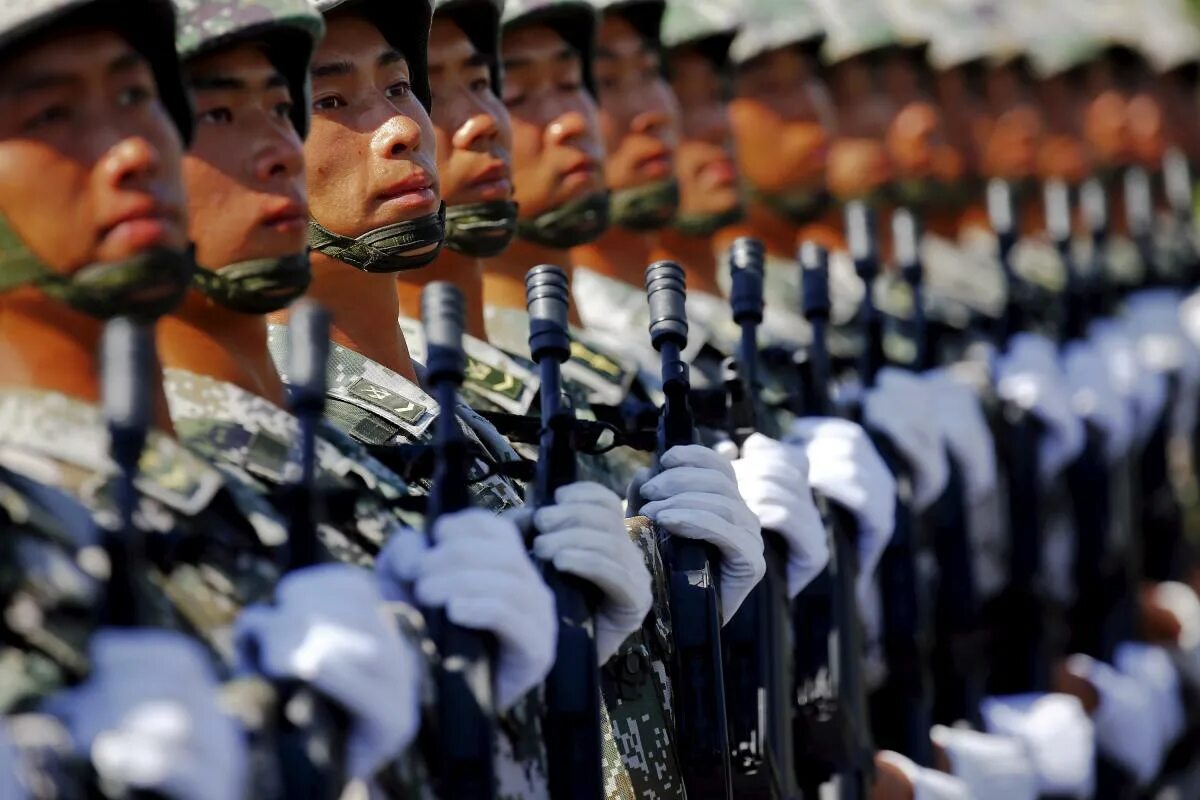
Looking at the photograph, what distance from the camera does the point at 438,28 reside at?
6.73 m

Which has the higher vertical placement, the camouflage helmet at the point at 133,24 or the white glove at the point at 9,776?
the camouflage helmet at the point at 133,24

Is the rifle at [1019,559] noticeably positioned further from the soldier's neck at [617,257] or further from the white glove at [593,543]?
the white glove at [593,543]

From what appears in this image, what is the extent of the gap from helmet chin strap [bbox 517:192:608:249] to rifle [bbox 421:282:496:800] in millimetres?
2785

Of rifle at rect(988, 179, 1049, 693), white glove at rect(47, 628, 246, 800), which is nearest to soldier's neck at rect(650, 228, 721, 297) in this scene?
rifle at rect(988, 179, 1049, 693)

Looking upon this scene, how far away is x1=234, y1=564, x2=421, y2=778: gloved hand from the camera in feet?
13.1

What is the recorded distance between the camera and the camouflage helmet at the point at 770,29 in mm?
9773

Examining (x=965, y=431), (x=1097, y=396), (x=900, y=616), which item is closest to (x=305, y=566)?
(x=900, y=616)

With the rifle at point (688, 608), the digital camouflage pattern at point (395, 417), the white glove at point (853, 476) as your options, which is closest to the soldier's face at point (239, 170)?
the digital camouflage pattern at point (395, 417)

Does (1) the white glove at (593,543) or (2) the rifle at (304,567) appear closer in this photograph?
(2) the rifle at (304,567)

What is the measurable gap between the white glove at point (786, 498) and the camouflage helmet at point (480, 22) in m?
1.23

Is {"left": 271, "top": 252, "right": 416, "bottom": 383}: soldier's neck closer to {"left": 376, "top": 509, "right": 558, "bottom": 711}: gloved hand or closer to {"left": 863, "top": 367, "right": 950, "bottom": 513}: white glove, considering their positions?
{"left": 376, "top": 509, "right": 558, "bottom": 711}: gloved hand

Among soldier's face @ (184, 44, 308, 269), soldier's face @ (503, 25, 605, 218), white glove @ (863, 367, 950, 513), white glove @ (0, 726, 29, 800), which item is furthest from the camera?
white glove @ (863, 367, 950, 513)

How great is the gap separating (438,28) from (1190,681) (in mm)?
6263

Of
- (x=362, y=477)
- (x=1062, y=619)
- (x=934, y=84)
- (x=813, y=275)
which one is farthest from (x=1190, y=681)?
(x=362, y=477)
